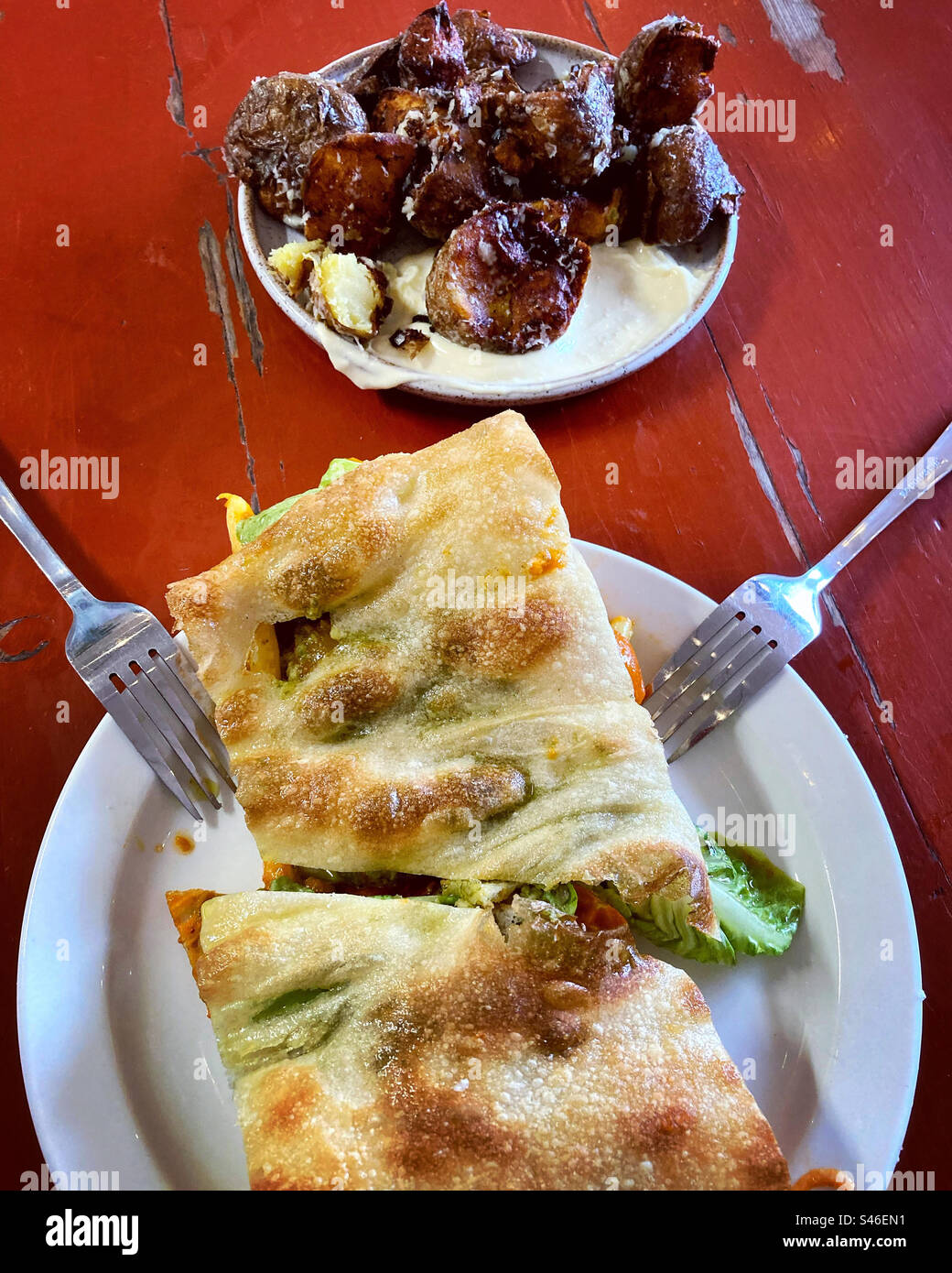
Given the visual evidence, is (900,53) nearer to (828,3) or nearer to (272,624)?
(828,3)

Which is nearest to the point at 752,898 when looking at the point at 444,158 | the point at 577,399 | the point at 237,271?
the point at 577,399

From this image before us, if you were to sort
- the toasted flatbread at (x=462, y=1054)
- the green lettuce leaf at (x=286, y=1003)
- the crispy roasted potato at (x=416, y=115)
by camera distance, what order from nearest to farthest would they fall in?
the toasted flatbread at (x=462, y=1054)
the green lettuce leaf at (x=286, y=1003)
the crispy roasted potato at (x=416, y=115)

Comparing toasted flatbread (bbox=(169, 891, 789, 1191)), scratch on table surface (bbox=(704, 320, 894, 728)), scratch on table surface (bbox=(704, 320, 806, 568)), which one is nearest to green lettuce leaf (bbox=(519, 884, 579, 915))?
toasted flatbread (bbox=(169, 891, 789, 1191))

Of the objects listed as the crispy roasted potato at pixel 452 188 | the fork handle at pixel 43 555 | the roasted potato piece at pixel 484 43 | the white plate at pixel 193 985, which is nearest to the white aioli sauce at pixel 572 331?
the crispy roasted potato at pixel 452 188

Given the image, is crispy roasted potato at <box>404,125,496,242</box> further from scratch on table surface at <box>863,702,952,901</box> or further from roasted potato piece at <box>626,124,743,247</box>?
scratch on table surface at <box>863,702,952,901</box>

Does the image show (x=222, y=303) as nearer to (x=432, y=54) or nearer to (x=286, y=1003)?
(x=432, y=54)

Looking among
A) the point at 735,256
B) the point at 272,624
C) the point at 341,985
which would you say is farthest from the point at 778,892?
the point at 735,256

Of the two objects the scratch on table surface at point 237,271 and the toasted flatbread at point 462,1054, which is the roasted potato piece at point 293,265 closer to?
the scratch on table surface at point 237,271
